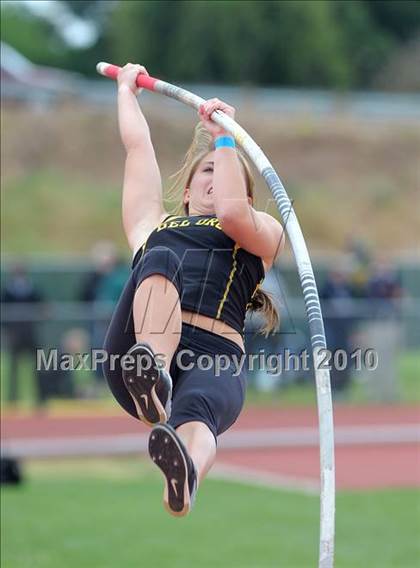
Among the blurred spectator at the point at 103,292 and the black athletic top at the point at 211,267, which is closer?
the black athletic top at the point at 211,267

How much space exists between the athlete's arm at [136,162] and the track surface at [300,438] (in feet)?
20.3

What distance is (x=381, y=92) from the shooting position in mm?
46875

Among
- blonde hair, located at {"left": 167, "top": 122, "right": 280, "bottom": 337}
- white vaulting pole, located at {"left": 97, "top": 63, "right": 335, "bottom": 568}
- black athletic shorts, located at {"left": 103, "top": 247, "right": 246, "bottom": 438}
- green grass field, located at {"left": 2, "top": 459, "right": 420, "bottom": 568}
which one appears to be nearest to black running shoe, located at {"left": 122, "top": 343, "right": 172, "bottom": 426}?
black athletic shorts, located at {"left": 103, "top": 247, "right": 246, "bottom": 438}

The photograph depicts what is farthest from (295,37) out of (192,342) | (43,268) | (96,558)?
(192,342)

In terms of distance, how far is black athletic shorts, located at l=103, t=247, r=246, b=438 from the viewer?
4699mm

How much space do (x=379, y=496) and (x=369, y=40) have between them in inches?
1374

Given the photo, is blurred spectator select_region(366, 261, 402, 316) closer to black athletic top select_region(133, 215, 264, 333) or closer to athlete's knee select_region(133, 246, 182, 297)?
black athletic top select_region(133, 215, 264, 333)

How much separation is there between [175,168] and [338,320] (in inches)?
554

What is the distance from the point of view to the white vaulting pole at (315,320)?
4281 mm

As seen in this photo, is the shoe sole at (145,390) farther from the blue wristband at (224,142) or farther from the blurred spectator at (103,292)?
the blurred spectator at (103,292)

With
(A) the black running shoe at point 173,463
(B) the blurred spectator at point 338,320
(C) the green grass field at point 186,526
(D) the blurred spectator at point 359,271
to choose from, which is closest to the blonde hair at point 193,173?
(A) the black running shoe at point 173,463

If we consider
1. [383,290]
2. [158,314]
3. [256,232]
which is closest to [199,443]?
[158,314]

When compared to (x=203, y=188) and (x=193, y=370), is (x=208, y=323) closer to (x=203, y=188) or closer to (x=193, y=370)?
(x=193, y=370)

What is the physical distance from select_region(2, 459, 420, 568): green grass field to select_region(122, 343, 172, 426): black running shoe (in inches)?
114
